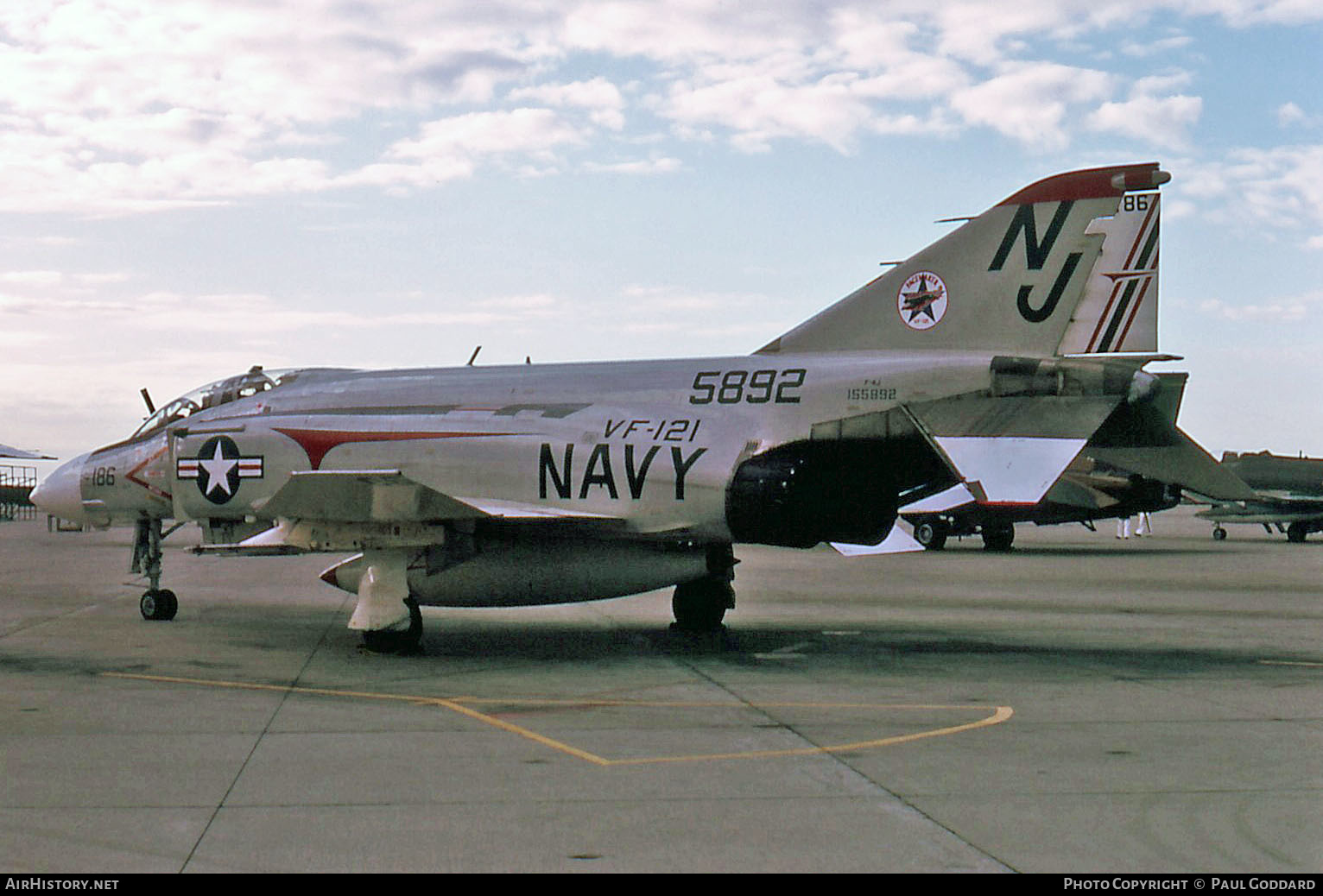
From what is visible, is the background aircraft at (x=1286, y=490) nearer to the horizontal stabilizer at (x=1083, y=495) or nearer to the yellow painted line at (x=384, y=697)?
the horizontal stabilizer at (x=1083, y=495)

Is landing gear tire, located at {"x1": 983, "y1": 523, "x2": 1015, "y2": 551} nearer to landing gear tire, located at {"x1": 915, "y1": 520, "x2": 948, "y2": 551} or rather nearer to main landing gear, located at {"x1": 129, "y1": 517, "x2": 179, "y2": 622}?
landing gear tire, located at {"x1": 915, "y1": 520, "x2": 948, "y2": 551}

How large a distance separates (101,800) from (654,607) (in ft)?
40.9

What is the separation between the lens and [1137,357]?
11.7 m

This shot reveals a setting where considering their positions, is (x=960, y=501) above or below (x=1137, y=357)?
below

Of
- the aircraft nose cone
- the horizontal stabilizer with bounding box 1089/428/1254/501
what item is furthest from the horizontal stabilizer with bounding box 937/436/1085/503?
the aircraft nose cone

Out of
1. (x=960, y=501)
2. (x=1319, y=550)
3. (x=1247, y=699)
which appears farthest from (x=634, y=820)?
(x=1319, y=550)

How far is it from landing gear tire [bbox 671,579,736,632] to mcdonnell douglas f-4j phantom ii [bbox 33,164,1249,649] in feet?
0.98

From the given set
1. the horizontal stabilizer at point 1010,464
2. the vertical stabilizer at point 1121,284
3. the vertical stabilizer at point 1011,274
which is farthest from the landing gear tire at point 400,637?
the vertical stabilizer at point 1121,284

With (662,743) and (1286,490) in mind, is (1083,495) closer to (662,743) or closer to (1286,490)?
(1286,490)

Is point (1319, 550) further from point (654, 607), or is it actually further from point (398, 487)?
point (398, 487)

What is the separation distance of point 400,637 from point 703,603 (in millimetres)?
3791

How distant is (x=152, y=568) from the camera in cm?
1652

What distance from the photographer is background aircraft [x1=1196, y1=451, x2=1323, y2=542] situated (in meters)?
42.5

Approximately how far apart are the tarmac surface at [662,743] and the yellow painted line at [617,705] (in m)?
0.04
